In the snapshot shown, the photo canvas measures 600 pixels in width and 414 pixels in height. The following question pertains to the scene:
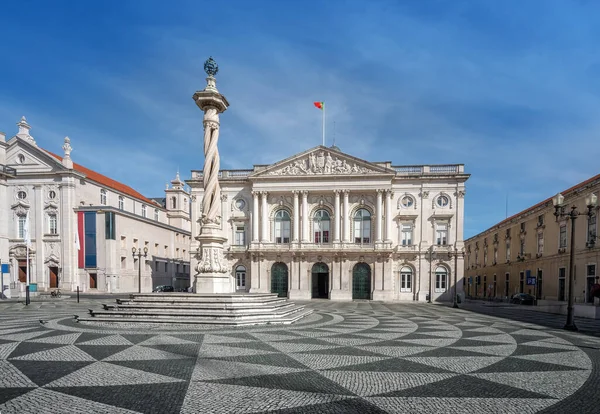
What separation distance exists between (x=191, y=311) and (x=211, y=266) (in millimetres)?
3048

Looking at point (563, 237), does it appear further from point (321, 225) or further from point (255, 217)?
point (255, 217)

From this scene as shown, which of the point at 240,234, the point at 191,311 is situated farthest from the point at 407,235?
the point at 191,311

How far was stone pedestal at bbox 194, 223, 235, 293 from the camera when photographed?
1786cm

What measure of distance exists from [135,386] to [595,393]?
8.77 m

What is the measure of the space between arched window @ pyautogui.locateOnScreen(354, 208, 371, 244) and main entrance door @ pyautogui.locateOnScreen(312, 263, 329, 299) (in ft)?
16.1

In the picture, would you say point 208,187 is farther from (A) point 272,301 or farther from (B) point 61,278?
(B) point 61,278

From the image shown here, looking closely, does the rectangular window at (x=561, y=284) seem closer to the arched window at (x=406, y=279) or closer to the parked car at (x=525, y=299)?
the parked car at (x=525, y=299)

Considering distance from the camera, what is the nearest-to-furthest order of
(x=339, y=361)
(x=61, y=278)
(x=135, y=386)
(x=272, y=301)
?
1. (x=135, y=386)
2. (x=339, y=361)
3. (x=272, y=301)
4. (x=61, y=278)

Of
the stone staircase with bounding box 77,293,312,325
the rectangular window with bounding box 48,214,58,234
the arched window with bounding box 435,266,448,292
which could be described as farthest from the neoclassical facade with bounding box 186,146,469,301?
the stone staircase with bounding box 77,293,312,325

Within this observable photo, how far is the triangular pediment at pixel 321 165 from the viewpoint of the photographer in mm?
40938

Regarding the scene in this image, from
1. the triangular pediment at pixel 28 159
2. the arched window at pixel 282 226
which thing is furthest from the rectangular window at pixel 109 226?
the arched window at pixel 282 226

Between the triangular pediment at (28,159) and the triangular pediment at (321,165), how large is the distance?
85.9ft

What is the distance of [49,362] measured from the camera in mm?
8711

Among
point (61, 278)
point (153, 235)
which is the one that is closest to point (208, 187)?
point (61, 278)
